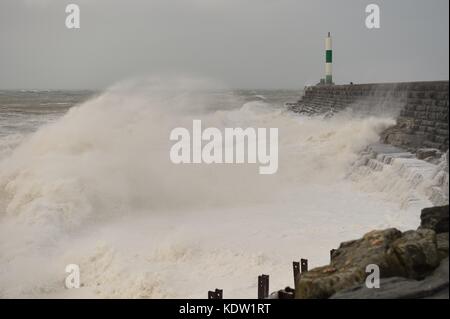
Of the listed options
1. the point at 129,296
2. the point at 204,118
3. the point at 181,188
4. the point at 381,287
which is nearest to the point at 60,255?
the point at 129,296

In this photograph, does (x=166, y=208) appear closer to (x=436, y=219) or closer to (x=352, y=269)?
(x=352, y=269)

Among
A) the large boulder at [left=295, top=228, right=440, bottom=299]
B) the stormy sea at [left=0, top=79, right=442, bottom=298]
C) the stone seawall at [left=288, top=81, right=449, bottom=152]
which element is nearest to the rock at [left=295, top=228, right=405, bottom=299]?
the large boulder at [left=295, top=228, right=440, bottom=299]

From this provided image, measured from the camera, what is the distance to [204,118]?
72.9 ft

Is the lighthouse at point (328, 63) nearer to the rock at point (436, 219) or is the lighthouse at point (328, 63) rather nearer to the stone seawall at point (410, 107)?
the stone seawall at point (410, 107)

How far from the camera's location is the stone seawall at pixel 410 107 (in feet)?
29.9

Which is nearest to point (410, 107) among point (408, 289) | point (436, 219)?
point (436, 219)

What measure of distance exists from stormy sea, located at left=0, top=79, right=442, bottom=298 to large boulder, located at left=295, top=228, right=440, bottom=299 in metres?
1.34

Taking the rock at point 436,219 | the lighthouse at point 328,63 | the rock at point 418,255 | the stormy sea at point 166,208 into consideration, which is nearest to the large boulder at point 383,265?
the rock at point 418,255

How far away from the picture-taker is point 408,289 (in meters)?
3.90

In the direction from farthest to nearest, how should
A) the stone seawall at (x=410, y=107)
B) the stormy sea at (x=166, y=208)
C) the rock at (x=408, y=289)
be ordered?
the stone seawall at (x=410, y=107)
the stormy sea at (x=166, y=208)
the rock at (x=408, y=289)

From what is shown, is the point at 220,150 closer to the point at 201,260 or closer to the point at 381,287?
the point at 201,260

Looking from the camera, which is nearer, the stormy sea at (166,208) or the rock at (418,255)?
the rock at (418,255)

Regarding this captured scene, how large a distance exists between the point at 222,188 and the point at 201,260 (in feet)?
11.3

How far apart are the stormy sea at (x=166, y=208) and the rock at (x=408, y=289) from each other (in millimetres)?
1663
